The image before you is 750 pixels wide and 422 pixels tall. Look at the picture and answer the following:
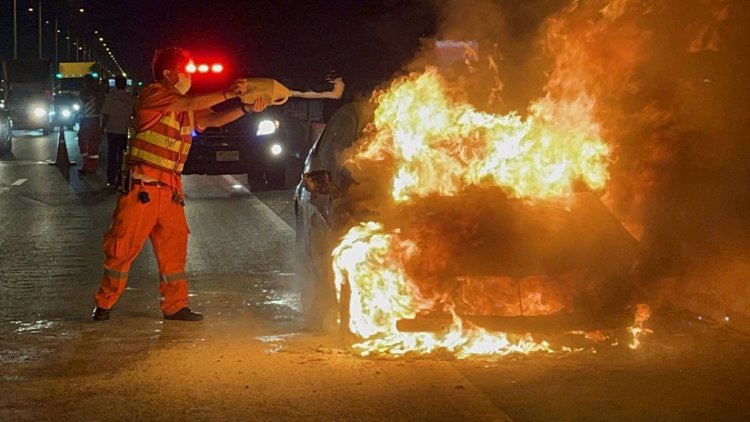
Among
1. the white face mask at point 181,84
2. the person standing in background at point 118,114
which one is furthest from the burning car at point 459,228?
the person standing in background at point 118,114

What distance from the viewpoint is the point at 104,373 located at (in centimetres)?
630

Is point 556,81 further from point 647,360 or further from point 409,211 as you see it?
point 647,360

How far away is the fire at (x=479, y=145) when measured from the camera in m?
7.50

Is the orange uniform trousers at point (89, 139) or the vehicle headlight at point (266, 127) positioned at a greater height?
the vehicle headlight at point (266, 127)

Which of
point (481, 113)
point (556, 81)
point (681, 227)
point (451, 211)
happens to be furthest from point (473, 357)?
point (681, 227)

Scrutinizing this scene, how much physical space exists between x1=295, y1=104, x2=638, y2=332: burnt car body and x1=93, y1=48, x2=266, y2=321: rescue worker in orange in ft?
3.70

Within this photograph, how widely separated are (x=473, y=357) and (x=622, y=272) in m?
1.09

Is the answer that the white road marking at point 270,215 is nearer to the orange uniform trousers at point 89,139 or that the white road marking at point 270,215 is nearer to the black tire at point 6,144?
the orange uniform trousers at point 89,139

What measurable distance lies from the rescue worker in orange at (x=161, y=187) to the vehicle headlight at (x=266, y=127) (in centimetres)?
1170

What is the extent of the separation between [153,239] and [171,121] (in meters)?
0.87

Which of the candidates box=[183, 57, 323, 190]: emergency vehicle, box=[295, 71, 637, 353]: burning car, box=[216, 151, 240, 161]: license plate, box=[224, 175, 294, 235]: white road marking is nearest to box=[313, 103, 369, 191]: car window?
box=[295, 71, 637, 353]: burning car

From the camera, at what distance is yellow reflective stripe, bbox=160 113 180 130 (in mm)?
7648

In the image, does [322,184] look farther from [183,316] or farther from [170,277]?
[183,316]

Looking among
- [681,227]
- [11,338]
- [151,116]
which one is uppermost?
[151,116]
